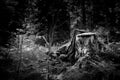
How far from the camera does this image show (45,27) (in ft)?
32.0

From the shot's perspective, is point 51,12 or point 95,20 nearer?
point 51,12

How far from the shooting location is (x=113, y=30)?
10250 millimetres

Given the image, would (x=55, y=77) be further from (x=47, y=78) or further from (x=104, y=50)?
(x=104, y=50)

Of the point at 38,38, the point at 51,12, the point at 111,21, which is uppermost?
the point at 51,12

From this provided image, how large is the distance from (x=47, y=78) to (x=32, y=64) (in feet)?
5.68

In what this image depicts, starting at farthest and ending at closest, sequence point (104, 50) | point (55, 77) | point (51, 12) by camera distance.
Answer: point (51, 12), point (104, 50), point (55, 77)

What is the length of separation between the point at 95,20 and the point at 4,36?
9.26 meters

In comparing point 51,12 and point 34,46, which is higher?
point 51,12

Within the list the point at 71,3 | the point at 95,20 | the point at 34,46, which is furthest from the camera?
the point at 95,20

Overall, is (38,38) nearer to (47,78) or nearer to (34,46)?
(34,46)


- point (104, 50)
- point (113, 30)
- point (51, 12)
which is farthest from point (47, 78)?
point (113, 30)

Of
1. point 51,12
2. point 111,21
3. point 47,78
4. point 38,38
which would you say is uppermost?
point 51,12

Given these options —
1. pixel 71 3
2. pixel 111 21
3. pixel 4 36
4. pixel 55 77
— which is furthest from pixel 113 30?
pixel 4 36

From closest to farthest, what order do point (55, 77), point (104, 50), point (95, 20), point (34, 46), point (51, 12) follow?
point (55, 77) → point (104, 50) → point (51, 12) → point (34, 46) → point (95, 20)
